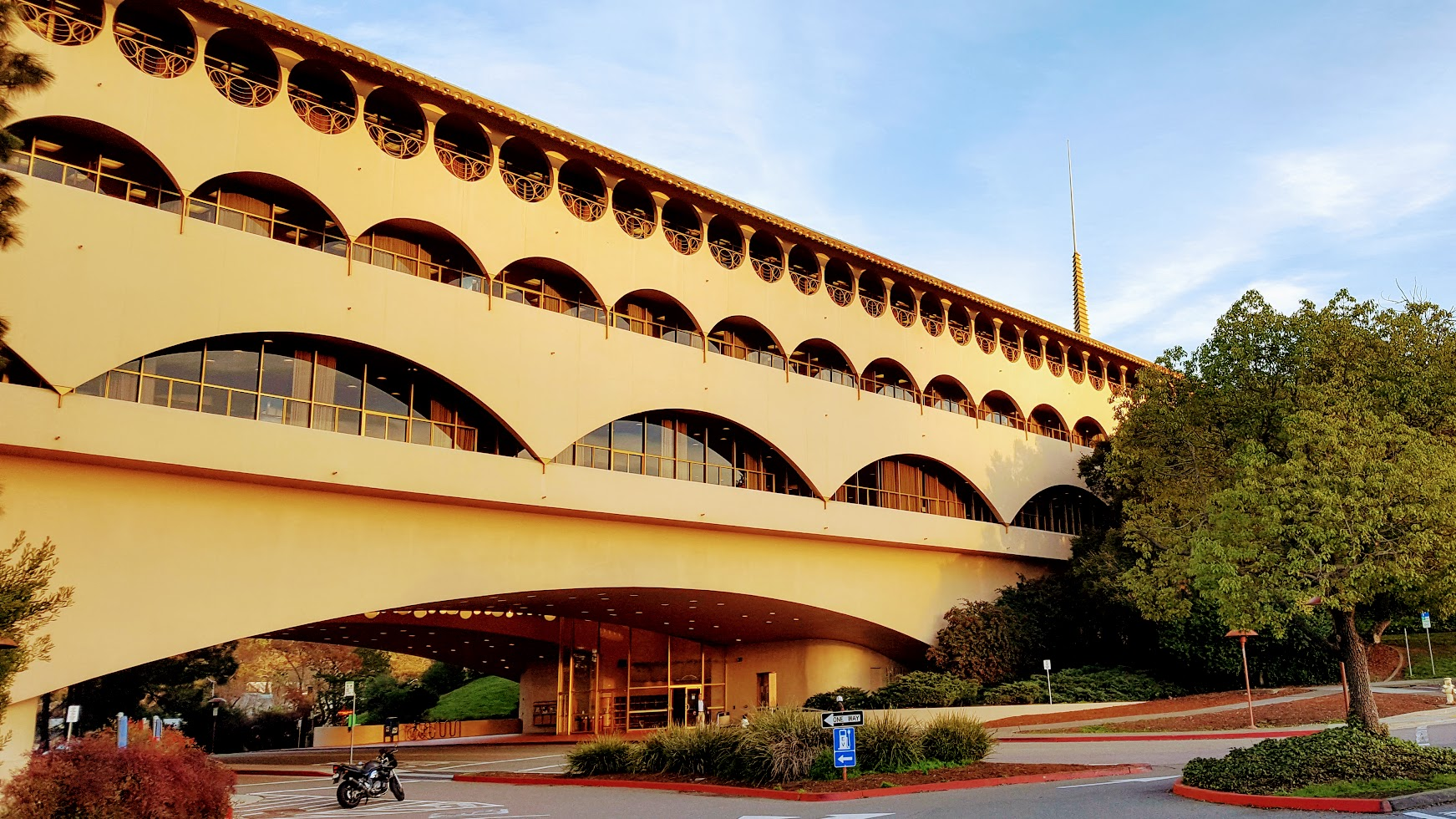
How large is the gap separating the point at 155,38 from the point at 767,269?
19030mm

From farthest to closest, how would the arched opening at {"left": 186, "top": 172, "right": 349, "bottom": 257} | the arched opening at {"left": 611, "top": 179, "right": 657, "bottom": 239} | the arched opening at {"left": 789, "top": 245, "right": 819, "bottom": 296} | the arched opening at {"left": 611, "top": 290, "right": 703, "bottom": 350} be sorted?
the arched opening at {"left": 789, "top": 245, "right": 819, "bottom": 296}, the arched opening at {"left": 611, "top": 290, "right": 703, "bottom": 350}, the arched opening at {"left": 611, "top": 179, "right": 657, "bottom": 239}, the arched opening at {"left": 186, "top": 172, "right": 349, "bottom": 257}

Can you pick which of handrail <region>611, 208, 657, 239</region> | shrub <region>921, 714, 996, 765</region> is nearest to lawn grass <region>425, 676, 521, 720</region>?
handrail <region>611, 208, 657, 239</region>

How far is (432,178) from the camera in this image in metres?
28.5

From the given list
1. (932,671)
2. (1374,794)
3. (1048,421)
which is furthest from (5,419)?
(1048,421)

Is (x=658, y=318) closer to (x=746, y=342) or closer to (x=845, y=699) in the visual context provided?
(x=746, y=342)

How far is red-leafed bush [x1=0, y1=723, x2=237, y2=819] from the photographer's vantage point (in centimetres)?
1242

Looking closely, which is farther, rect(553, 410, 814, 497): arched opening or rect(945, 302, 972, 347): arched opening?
rect(945, 302, 972, 347): arched opening

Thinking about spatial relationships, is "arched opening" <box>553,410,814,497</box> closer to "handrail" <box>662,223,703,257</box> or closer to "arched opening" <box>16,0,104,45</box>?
"handrail" <box>662,223,703,257</box>

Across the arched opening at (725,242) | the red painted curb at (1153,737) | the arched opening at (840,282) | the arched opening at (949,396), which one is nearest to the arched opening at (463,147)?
the arched opening at (725,242)

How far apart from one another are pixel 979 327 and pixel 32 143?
111 ft

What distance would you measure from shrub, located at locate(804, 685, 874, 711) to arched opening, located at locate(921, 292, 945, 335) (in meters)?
13.8

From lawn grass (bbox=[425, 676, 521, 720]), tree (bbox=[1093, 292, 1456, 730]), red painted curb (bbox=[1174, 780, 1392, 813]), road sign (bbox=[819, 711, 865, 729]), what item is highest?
tree (bbox=[1093, 292, 1456, 730])

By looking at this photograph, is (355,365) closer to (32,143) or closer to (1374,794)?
(32,143)

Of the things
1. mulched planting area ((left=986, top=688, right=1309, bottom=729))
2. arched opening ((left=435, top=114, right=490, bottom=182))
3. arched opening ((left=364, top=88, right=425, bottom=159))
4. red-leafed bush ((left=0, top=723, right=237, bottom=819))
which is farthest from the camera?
mulched planting area ((left=986, top=688, right=1309, bottom=729))
